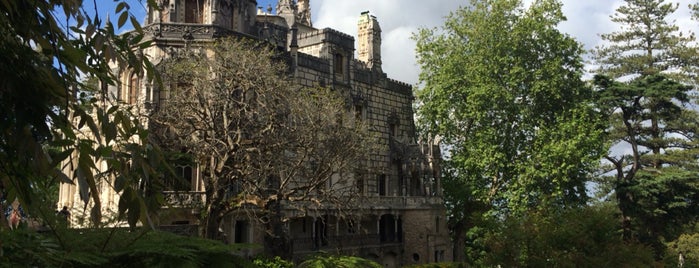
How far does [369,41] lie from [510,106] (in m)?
8.05

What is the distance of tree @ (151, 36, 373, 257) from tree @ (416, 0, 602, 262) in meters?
13.0

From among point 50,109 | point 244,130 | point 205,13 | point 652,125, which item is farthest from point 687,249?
point 50,109

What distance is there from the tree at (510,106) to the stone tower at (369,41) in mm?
2958

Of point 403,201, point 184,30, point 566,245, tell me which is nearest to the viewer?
point 566,245

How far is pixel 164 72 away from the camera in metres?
21.6

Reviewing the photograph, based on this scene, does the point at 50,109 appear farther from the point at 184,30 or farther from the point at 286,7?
the point at 286,7

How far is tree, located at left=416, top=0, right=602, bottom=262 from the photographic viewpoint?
33938mm

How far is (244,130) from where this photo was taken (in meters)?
21.6

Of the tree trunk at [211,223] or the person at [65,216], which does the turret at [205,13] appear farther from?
the tree trunk at [211,223]

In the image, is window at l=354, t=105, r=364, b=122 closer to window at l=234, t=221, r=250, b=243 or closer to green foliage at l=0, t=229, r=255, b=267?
window at l=234, t=221, r=250, b=243

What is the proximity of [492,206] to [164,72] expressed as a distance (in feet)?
65.9

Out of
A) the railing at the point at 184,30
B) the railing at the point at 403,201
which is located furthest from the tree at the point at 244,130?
the railing at the point at 403,201

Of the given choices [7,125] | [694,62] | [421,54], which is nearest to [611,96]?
[694,62]

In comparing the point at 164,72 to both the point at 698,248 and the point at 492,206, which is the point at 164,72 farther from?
the point at 698,248
